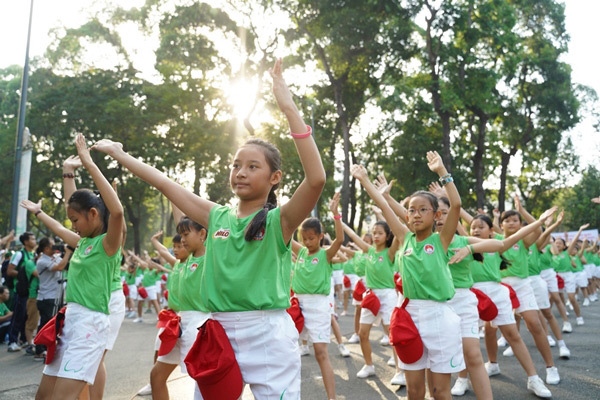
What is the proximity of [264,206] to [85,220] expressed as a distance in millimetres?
2286

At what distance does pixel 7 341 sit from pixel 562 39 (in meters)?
29.8

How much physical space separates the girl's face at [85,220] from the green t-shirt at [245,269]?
210cm

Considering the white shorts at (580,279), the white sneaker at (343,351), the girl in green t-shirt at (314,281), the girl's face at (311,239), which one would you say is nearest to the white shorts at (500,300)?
the girl in green t-shirt at (314,281)

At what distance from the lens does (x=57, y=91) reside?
30.2 meters

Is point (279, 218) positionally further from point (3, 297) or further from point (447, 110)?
point (447, 110)

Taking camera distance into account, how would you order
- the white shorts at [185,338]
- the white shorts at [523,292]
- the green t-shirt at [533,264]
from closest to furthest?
the white shorts at [185,338] < the white shorts at [523,292] < the green t-shirt at [533,264]

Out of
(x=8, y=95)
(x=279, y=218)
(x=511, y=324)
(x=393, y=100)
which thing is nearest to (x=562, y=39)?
(x=393, y=100)

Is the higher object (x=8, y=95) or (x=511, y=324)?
(x=8, y=95)

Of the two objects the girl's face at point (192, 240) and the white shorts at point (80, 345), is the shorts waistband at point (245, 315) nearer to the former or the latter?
the white shorts at point (80, 345)

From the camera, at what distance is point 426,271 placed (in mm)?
4805

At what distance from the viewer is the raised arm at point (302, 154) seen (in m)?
2.74

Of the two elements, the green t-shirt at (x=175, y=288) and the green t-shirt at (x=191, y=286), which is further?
the green t-shirt at (x=175, y=288)

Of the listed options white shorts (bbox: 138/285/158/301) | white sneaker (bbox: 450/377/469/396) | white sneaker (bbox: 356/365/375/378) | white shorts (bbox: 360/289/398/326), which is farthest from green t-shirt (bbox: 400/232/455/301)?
white shorts (bbox: 138/285/158/301)

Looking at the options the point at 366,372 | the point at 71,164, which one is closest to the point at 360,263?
the point at 366,372
